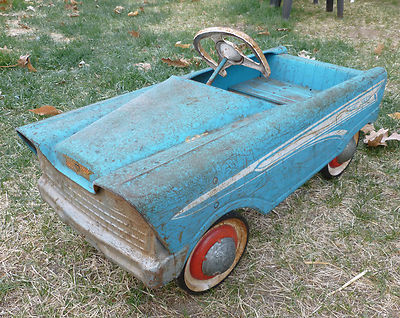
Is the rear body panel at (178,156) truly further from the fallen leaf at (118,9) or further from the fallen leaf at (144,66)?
the fallen leaf at (118,9)

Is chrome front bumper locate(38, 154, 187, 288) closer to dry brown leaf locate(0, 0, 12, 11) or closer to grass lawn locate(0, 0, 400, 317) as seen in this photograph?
grass lawn locate(0, 0, 400, 317)

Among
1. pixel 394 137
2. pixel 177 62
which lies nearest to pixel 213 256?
pixel 394 137

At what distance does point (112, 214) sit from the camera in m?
1.43

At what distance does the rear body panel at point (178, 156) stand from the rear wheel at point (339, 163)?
21 centimetres

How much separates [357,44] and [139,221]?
16.3ft

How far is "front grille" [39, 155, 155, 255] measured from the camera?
1343mm

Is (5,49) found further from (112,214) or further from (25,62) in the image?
(112,214)

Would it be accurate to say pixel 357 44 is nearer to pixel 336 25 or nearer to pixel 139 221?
pixel 336 25

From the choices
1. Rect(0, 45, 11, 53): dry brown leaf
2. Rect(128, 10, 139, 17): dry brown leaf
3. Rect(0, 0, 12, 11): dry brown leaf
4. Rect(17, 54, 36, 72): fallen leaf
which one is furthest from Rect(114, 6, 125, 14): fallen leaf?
Rect(17, 54, 36, 72): fallen leaf

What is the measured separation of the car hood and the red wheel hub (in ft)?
1.50

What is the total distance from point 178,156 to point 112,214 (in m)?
0.37

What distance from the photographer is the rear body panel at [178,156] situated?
1330mm

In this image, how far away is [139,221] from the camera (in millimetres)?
1332

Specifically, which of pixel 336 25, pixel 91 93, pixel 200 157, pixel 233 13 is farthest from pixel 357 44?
pixel 200 157
